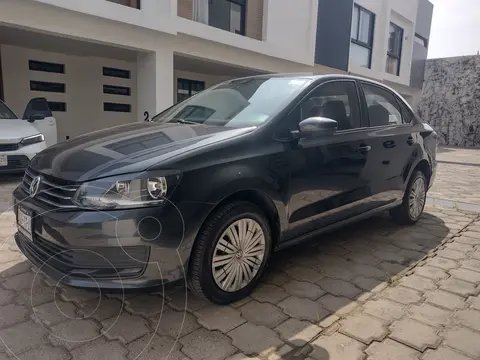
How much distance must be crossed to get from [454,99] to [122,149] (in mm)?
23169

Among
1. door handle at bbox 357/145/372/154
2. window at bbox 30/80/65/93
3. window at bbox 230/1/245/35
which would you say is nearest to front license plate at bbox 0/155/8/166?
window at bbox 30/80/65/93

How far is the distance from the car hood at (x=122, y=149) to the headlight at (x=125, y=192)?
6 cm

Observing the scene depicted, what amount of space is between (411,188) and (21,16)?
21.0ft

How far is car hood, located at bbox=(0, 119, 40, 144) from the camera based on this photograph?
563cm

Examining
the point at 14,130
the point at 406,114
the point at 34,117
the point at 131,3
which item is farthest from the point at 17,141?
the point at 406,114

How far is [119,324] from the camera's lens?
2.26m

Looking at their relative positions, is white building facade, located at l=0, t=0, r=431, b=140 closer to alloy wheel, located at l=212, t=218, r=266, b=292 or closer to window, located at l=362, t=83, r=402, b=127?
window, located at l=362, t=83, r=402, b=127

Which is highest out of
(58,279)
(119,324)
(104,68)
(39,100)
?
(104,68)

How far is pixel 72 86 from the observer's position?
395 inches

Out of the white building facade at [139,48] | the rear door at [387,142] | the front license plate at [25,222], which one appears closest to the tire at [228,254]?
the front license plate at [25,222]

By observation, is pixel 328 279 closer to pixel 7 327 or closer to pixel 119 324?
pixel 119 324

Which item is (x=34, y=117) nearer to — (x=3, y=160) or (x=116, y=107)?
(x=3, y=160)

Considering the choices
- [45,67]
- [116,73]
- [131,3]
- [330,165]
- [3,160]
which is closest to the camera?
[330,165]

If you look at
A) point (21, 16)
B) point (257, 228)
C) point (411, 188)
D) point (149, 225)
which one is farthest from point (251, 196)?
point (21, 16)
